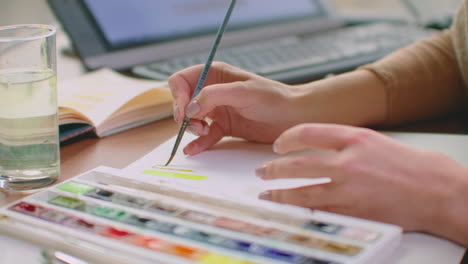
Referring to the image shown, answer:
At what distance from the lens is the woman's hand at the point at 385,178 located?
1.82 ft

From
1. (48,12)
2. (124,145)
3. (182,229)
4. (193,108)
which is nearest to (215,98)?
(193,108)

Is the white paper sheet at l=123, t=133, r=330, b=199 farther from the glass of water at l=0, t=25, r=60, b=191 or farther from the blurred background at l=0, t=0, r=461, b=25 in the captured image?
the blurred background at l=0, t=0, r=461, b=25

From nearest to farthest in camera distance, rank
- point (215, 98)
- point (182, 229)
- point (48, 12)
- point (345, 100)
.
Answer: point (182, 229) < point (215, 98) < point (345, 100) < point (48, 12)

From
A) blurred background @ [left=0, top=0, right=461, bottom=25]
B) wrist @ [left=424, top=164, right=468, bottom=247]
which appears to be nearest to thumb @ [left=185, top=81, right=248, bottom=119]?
wrist @ [left=424, top=164, right=468, bottom=247]

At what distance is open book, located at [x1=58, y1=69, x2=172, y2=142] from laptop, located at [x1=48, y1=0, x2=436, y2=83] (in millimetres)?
116

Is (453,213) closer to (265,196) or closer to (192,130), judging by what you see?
(265,196)

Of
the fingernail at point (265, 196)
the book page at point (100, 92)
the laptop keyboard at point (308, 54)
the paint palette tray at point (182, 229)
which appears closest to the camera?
the paint palette tray at point (182, 229)

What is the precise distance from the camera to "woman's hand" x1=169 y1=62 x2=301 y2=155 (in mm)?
748

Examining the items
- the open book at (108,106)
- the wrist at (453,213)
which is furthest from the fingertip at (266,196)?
the open book at (108,106)

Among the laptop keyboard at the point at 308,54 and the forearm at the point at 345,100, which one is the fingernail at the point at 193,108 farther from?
the laptop keyboard at the point at 308,54

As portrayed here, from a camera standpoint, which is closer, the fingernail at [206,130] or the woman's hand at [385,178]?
the woman's hand at [385,178]

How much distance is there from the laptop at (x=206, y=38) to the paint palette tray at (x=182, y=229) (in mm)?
465

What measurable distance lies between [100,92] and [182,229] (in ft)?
1.53

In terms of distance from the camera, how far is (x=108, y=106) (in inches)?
34.2
